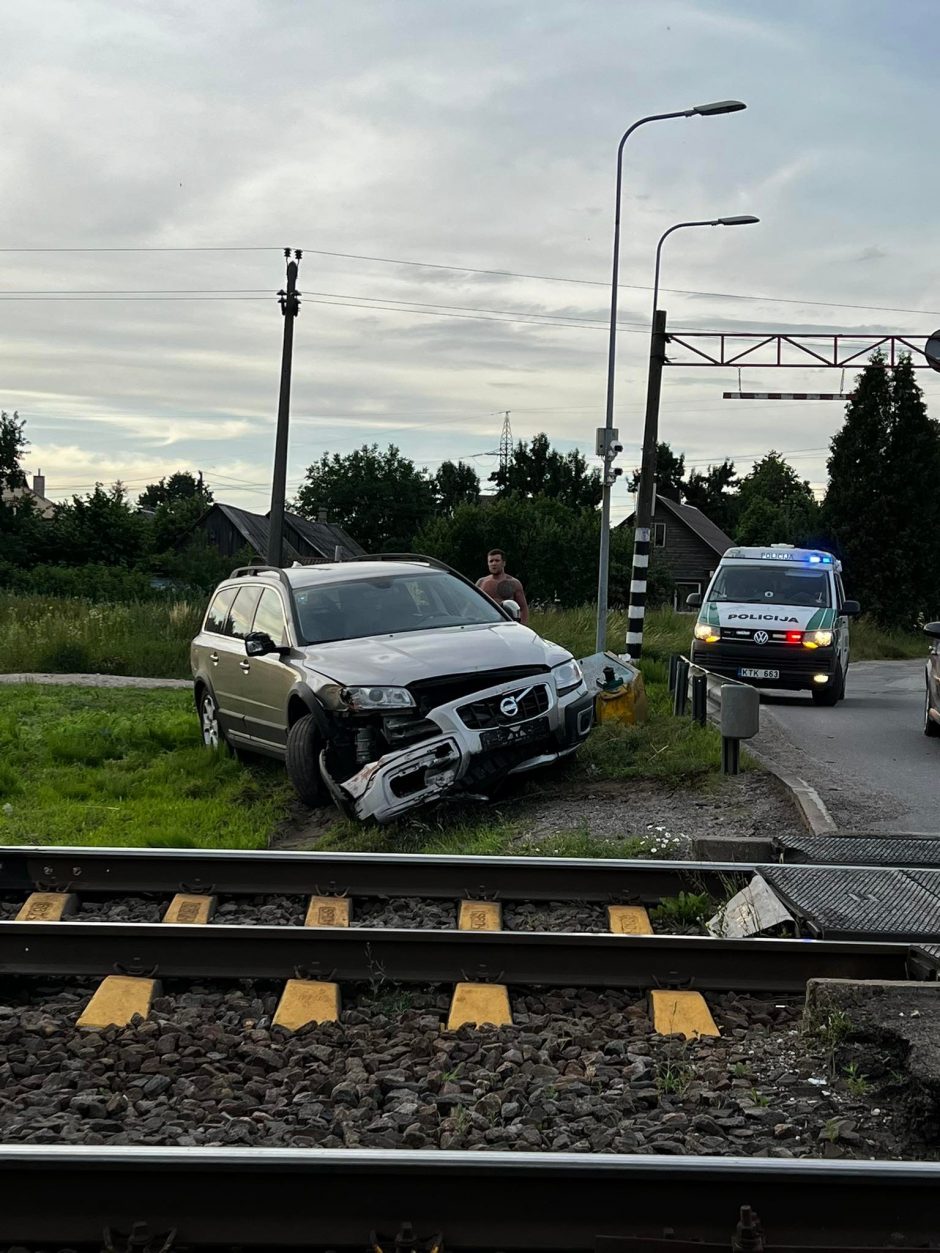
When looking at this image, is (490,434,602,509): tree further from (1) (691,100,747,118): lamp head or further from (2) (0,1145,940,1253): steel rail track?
(2) (0,1145,940,1253): steel rail track

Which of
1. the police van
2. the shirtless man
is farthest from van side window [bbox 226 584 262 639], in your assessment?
the police van

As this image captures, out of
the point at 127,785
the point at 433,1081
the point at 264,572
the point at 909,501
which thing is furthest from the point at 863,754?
the point at 909,501

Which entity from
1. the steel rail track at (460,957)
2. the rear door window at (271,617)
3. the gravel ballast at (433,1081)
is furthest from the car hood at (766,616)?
the gravel ballast at (433,1081)

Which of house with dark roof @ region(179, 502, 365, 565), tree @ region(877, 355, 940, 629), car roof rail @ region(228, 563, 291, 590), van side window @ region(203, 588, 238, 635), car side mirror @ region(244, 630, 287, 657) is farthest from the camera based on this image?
house with dark roof @ region(179, 502, 365, 565)

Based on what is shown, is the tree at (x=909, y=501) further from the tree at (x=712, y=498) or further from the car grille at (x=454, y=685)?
the tree at (x=712, y=498)

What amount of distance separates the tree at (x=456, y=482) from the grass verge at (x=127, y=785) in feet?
346

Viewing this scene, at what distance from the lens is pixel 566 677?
33.1 ft

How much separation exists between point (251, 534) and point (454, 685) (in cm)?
7928

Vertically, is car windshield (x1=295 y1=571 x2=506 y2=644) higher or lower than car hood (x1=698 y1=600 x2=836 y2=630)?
higher

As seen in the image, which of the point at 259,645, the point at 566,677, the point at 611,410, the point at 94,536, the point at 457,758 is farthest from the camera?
the point at 94,536

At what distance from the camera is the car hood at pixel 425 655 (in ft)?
30.7

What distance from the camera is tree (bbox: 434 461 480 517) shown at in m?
120

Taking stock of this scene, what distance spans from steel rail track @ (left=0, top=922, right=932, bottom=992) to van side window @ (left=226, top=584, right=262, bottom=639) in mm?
6266

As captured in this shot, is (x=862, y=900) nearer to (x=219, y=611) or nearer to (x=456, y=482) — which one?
(x=219, y=611)
